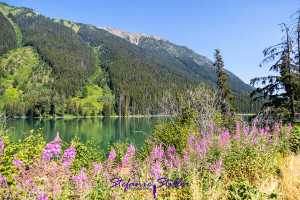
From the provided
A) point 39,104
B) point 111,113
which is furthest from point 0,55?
point 111,113

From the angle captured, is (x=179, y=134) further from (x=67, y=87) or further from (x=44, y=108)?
(x=67, y=87)

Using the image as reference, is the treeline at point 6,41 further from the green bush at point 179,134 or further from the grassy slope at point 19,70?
the green bush at point 179,134

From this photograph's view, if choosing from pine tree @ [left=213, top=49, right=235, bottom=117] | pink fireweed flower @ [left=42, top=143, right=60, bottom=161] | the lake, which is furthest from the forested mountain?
pink fireweed flower @ [left=42, top=143, right=60, bottom=161]

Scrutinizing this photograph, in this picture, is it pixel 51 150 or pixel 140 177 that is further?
pixel 51 150

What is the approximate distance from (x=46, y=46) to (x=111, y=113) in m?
134

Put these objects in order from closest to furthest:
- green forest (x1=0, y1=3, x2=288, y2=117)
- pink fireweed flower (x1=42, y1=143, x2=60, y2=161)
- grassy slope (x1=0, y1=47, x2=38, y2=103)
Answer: pink fireweed flower (x1=42, y1=143, x2=60, y2=161)
green forest (x1=0, y1=3, x2=288, y2=117)
grassy slope (x1=0, y1=47, x2=38, y2=103)

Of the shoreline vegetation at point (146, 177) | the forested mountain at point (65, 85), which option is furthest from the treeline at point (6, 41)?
the shoreline vegetation at point (146, 177)

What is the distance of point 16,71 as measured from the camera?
490 feet

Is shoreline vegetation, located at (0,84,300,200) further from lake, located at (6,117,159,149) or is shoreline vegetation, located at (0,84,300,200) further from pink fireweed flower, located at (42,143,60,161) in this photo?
lake, located at (6,117,159,149)

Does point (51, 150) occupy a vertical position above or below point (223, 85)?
below

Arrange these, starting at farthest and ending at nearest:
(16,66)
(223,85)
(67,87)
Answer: (16,66) → (67,87) → (223,85)

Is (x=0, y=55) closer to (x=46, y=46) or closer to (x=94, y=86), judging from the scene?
(x=46, y=46)

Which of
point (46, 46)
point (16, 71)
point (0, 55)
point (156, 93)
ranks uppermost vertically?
point (46, 46)

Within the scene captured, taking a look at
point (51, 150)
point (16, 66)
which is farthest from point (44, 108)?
point (51, 150)
